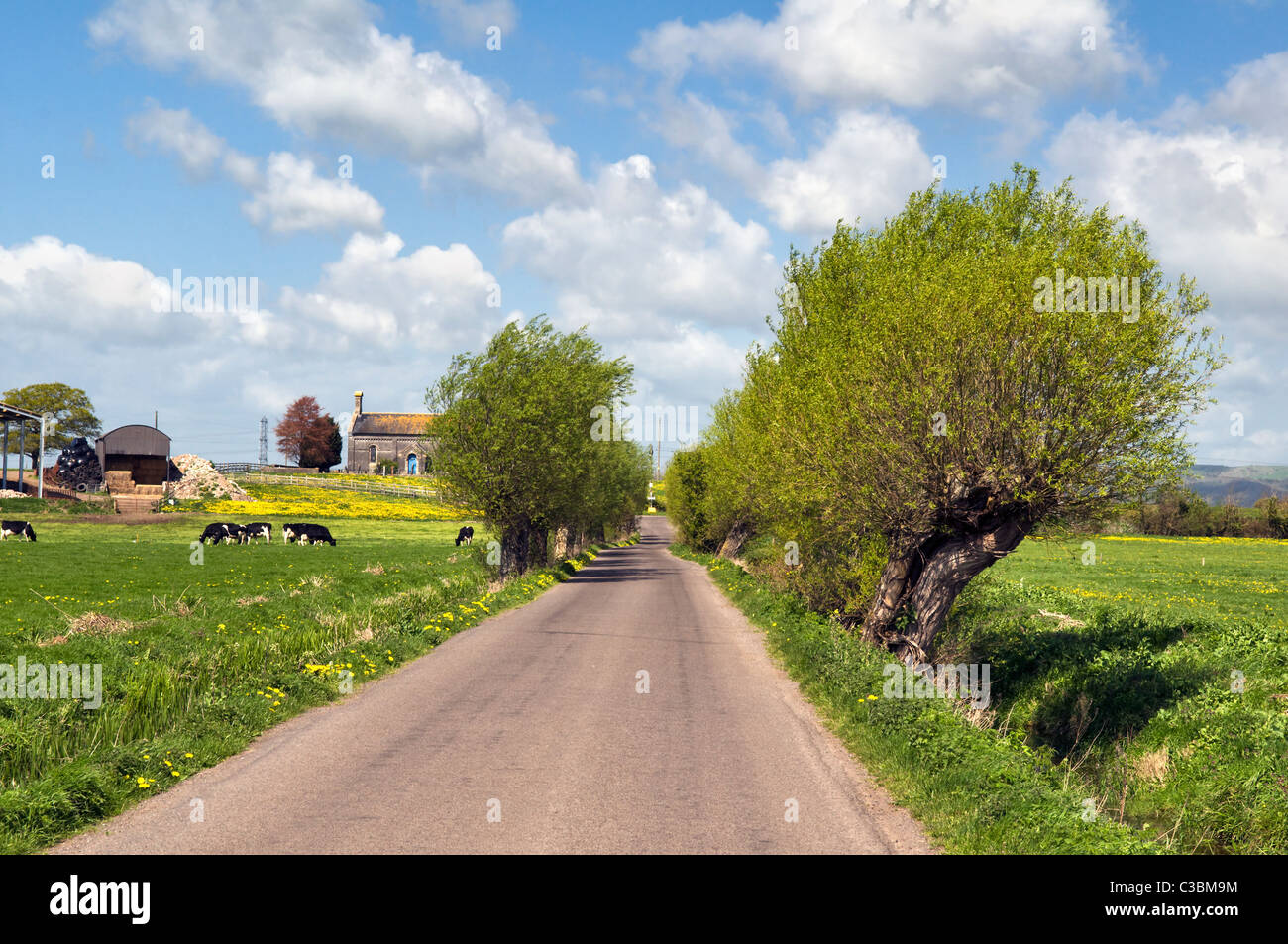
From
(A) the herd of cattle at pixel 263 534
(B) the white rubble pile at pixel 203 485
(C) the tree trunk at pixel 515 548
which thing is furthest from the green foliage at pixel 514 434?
(B) the white rubble pile at pixel 203 485

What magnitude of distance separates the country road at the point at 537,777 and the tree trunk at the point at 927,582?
3554 mm

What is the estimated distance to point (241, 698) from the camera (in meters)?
12.3

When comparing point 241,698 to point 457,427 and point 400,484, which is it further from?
point 400,484

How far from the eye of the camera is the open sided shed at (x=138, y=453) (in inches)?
3738

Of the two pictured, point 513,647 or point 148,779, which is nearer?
point 148,779

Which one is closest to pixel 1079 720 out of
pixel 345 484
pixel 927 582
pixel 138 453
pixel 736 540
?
pixel 927 582

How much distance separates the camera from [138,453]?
95.6 meters

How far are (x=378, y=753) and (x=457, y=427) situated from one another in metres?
26.0

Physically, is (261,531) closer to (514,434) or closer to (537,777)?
(514,434)

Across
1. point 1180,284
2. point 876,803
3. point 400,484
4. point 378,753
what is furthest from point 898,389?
point 400,484

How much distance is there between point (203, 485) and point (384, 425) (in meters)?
48.0

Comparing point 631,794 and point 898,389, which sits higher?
point 898,389

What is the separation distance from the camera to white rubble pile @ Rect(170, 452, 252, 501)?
86500 millimetres
